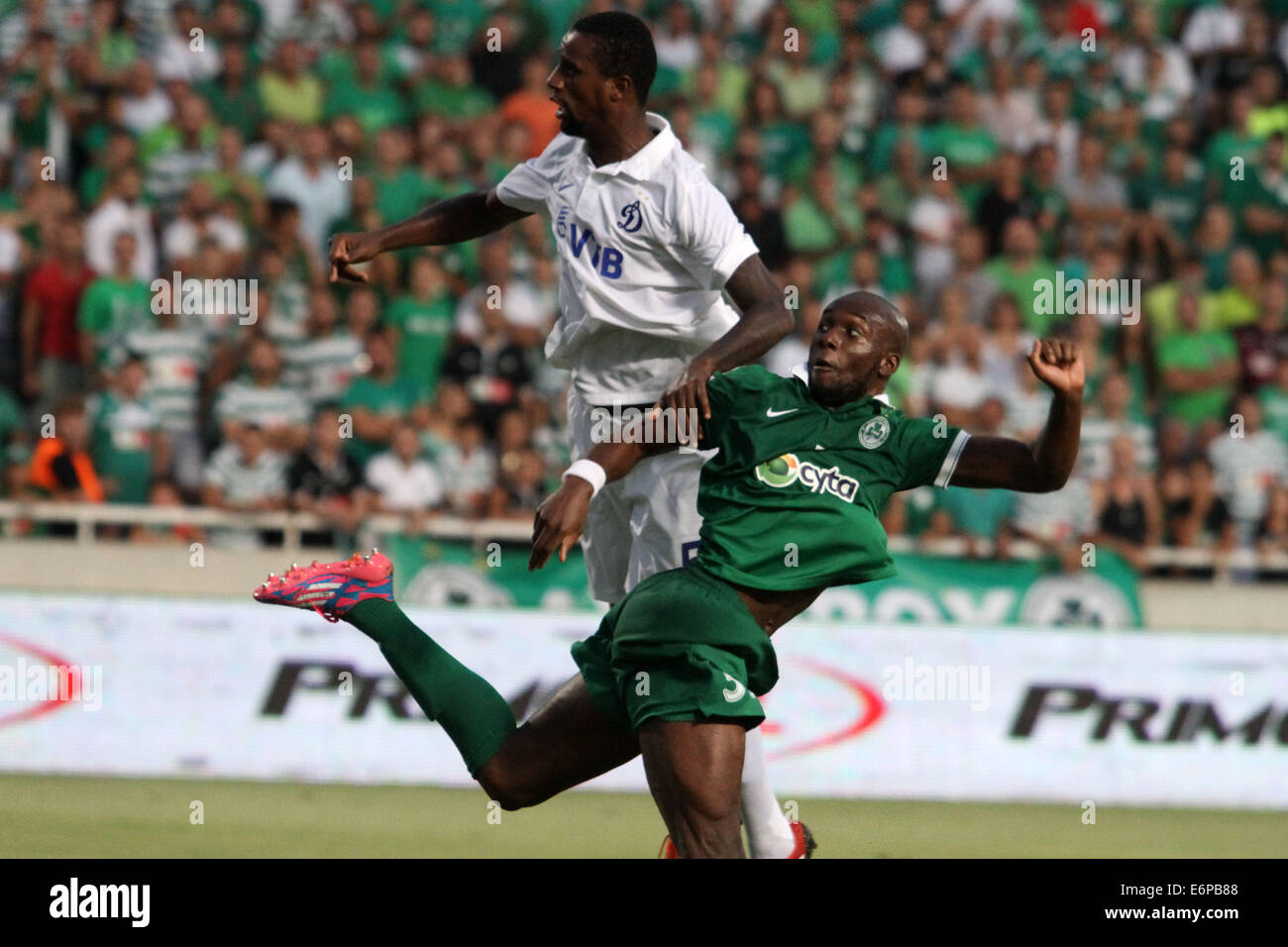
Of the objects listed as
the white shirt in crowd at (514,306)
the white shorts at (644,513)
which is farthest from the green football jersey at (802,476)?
the white shirt in crowd at (514,306)

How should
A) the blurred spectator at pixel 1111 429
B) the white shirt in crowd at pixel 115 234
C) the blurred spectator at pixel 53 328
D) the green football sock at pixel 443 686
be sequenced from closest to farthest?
the green football sock at pixel 443 686, the blurred spectator at pixel 1111 429, the blurred spectator at pixel 53 328, the white shirt in crowd at pixel 115 234

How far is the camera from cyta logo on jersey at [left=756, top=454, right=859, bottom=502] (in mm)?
5570

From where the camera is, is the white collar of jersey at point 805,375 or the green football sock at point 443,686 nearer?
the white collar of jersey at point 805,375

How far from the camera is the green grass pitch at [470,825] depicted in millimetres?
7965

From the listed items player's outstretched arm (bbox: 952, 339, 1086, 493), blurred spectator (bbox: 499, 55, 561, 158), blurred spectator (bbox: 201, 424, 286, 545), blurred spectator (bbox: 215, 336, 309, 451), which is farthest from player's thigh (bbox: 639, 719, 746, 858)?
blurred spectator (bbox: 499, 55, 561, 158)

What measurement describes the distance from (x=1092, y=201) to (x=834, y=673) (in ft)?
16.1

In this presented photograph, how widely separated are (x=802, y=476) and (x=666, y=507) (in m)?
0.98

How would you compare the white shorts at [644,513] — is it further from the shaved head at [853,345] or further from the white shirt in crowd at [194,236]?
the white shirt in crowd at [194,236]

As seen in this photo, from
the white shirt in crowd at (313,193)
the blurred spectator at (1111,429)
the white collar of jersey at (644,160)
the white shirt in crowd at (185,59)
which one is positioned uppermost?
the white shirt in crowd at (185,59)

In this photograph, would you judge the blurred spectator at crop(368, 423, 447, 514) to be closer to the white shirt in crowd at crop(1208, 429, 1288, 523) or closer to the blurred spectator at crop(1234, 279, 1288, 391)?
the white shirt in crowd at crop(1208, 429, 1288, 523)

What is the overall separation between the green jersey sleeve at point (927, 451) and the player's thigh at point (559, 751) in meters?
1.14

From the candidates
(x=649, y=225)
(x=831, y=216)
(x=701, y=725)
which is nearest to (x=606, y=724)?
(x=701, y=725)

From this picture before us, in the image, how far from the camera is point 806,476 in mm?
5566

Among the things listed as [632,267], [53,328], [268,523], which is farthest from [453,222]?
[53,328]
